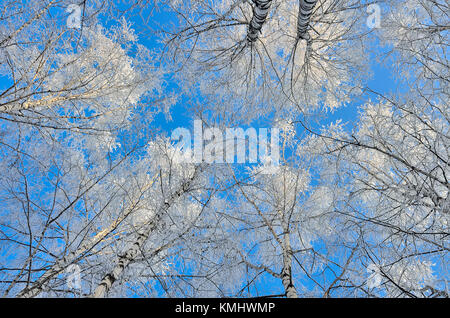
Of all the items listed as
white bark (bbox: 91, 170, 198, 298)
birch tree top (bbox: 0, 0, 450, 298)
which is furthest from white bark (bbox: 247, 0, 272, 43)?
white bark (bbox: 91, 170, 198, 298)

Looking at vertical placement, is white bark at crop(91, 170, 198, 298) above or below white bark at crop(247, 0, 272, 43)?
below

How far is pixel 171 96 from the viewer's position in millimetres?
5438

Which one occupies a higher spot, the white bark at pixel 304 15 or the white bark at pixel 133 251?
the white bark at pixel 304 15

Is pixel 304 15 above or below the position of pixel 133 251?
above

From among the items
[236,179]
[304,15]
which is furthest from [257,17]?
[236,179]

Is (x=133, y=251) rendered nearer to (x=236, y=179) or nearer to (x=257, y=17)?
(x=236, y=179)

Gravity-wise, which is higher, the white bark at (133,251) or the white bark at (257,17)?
the white bark at (257,17)

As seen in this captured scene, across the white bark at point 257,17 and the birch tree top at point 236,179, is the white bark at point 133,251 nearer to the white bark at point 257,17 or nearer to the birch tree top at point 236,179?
the birch tree top at point 236,179

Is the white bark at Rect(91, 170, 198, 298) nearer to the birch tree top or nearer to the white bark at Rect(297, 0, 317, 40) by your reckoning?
the birch tree top

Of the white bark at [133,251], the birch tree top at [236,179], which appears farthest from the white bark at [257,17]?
the white bark at [133,251]

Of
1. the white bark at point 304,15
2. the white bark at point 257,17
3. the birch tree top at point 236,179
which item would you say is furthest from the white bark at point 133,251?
the white bark at point 304,15
